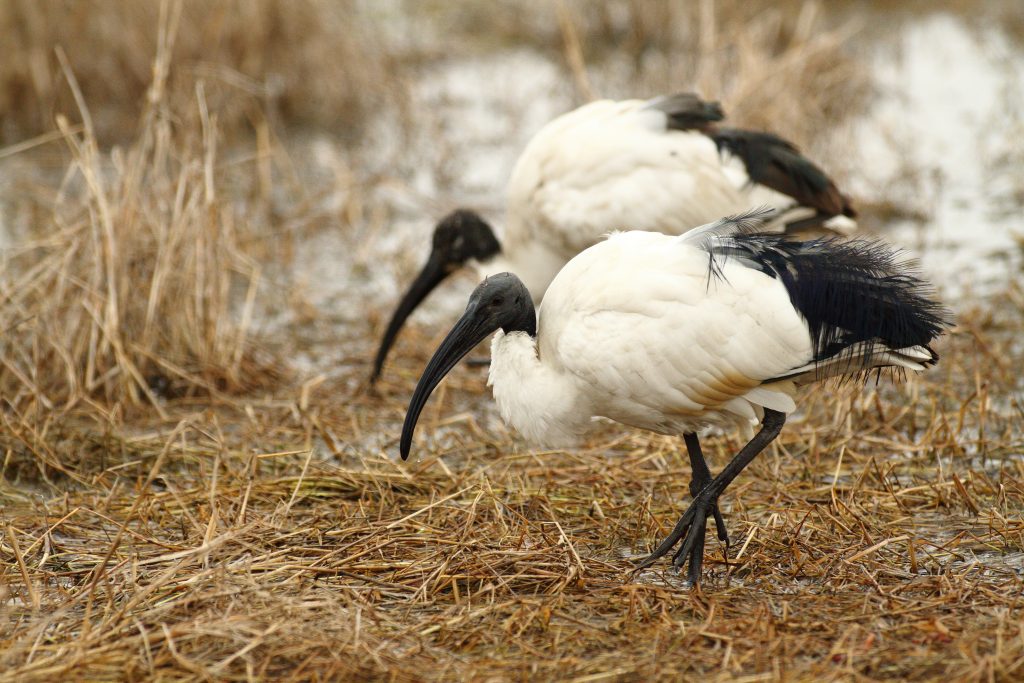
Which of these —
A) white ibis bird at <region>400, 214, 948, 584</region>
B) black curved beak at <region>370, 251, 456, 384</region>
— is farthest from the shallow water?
white ibis bird at <region>400, 214, 948, 584</region>

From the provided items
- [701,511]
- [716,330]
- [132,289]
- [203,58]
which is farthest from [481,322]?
[203,58]

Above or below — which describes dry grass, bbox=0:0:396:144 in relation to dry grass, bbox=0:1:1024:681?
above

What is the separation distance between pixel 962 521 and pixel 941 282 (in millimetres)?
3269

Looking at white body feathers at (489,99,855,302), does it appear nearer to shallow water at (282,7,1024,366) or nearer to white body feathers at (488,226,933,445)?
shallow water at (282,7,1024,366)

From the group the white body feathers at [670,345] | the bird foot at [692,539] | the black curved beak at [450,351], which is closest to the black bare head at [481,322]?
the black curved beak at [450,351]

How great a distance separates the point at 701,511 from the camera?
4.18 meters

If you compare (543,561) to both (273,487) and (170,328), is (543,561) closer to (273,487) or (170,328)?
(273,487)

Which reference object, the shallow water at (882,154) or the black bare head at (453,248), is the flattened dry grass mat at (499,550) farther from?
the shallow water at (882,154)

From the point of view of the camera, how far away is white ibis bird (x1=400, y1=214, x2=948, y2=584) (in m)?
4.03

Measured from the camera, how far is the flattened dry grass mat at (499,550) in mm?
3541

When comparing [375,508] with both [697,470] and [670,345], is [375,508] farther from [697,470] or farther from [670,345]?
[670,345]

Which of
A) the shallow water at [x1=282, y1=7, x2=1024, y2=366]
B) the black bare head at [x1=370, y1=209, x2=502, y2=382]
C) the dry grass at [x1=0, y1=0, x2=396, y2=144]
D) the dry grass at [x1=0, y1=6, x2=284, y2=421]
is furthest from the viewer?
the dry grass at [x1=0, y1=0, x2=396, y2=144]

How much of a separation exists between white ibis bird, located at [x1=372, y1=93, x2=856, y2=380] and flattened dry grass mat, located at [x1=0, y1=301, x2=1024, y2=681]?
90 centimetres

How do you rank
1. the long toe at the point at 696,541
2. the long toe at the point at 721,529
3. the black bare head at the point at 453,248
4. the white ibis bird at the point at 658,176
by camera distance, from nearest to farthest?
the long toe at the point at 696,541
the long toe at the point at 721,529
the white ibis bird at the point at 658,176
the black bare head at the point at 453,248
